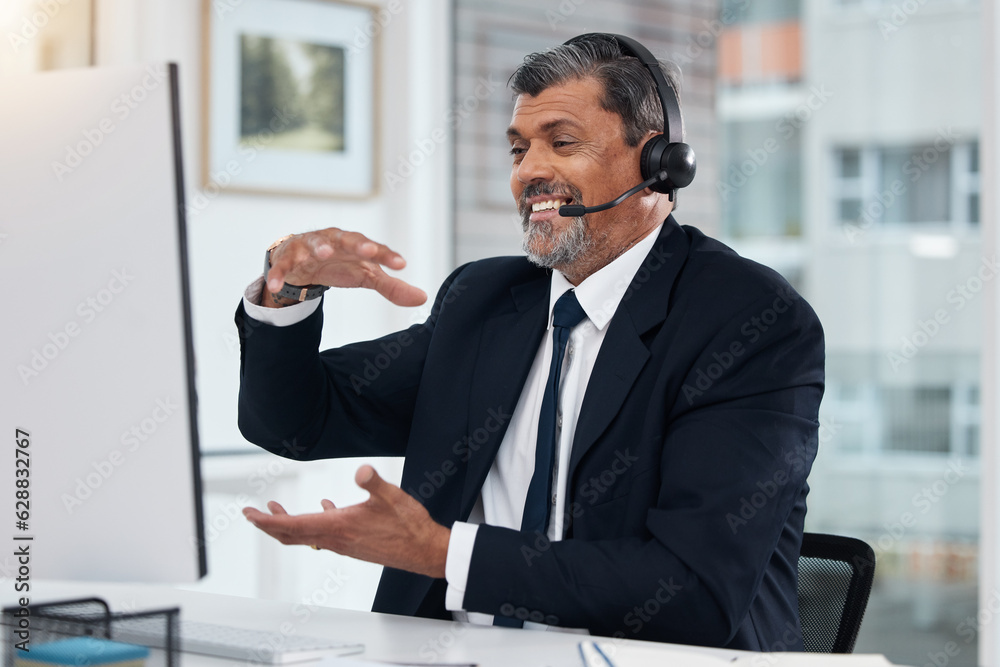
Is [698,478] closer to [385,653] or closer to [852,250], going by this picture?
[385,653]

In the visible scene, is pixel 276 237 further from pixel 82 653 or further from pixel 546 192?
pixel 82 653

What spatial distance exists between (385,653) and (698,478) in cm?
45

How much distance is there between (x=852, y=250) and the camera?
2652 mm

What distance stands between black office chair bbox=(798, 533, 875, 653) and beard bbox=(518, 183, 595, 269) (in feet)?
1.77

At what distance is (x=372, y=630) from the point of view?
1135 millimetres

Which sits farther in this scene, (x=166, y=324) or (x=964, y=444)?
(x=964, y=444)

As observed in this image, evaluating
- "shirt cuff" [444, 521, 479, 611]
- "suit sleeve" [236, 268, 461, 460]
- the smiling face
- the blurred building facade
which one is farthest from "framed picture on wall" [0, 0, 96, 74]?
"shirt cuff" [444, 521, 479, 611]

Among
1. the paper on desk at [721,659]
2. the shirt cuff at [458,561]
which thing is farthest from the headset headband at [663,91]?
the paper on desk at [721,659]

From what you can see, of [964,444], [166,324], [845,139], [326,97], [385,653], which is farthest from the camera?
[326,97]

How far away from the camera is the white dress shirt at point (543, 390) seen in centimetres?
142

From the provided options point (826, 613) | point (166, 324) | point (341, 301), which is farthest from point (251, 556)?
point (166, 324)

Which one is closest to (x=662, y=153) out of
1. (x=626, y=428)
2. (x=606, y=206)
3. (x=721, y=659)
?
(x=606, y=206)

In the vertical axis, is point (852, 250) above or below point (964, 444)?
above

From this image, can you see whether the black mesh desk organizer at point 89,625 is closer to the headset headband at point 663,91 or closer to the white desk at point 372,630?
the white desk at point 372,630
